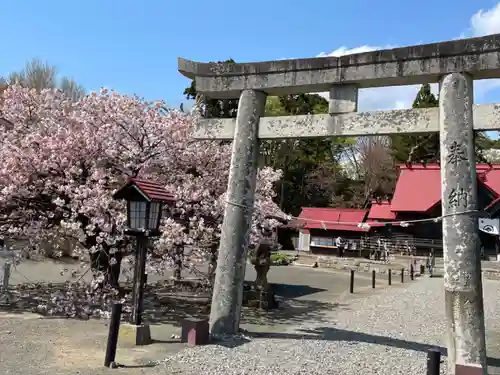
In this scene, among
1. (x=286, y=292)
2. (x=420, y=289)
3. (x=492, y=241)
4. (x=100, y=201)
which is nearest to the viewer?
(x=100, y=201)

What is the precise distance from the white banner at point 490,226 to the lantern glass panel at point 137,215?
2575cm

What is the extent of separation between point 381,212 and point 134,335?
2790 centimetres

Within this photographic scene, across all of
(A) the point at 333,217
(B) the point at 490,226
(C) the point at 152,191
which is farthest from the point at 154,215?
(A) the point at 333,217

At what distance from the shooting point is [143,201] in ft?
26.2

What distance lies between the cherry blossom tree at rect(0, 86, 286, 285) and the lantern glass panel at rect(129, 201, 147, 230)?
5.91ft

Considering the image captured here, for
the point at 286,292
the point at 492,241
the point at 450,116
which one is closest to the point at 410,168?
the point at 492,241

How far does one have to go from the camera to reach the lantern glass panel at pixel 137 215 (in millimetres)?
7992

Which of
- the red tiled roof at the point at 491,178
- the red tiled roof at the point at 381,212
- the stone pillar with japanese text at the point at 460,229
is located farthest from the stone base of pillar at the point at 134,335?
the red tiled roof at the point at 491,178

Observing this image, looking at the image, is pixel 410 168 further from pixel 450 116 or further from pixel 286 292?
pixel 450 116

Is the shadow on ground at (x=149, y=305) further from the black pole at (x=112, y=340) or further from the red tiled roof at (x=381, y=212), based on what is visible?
the red tiled roof at (x=381, y=212)

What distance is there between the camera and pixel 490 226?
2822cm

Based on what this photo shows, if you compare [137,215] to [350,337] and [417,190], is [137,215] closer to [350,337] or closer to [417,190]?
[350,337]

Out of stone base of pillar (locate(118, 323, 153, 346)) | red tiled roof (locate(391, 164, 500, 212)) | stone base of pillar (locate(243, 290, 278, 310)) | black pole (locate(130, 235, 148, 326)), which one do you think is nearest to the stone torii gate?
stone base of pillar (locate(118, 323, 153, 346))

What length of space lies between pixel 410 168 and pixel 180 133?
82.3 ft
